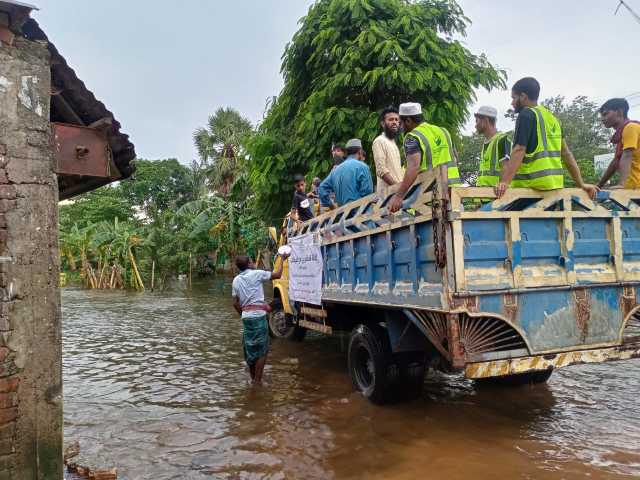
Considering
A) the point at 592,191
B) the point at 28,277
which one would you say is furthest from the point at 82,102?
the point at 592,191

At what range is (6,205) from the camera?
10.4 ft

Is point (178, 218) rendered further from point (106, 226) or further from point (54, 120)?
point (54, 120)

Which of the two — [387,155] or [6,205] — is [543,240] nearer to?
[387,155]

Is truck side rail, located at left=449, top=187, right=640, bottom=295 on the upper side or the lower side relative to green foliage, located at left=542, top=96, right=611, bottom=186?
lower

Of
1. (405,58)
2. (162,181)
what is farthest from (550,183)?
(162,181)

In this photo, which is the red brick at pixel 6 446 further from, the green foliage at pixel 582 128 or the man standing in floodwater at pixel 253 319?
the green foliage at pixel 582 128

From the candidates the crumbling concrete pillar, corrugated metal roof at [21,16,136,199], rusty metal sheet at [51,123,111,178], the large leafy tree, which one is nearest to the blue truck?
corrugated metal roof at [21,16,136,199]

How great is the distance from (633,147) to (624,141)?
98mm

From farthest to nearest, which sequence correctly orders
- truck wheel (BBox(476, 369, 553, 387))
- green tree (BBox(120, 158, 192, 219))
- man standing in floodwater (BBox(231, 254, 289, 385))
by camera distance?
1. green tree (BBox(120, 158, 192, 219))
2. man standing in floodwater (BBox(231, 254, 289, 385))
3. truck wheel (BBox(476, 369, 553, 387))

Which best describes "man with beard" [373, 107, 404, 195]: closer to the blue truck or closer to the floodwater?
the blue truck

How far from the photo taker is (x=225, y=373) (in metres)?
6.59

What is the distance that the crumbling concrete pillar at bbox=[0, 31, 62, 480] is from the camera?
3.15m

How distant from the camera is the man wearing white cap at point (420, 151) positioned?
4102mm

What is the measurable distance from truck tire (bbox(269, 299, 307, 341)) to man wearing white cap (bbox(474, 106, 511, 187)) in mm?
4361
